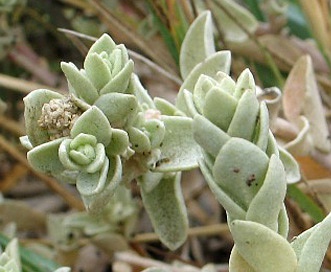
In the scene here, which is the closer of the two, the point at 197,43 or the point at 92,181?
the point at 92,181

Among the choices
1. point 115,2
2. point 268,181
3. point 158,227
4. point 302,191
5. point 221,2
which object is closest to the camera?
point 268,181

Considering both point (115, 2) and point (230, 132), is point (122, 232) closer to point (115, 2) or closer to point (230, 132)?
point (115, 2)

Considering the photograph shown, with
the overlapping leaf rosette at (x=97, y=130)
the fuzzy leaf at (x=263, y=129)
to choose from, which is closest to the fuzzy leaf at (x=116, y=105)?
the overlapping leaf rosette at (x=97, y=130)

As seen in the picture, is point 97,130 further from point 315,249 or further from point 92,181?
point 315,249

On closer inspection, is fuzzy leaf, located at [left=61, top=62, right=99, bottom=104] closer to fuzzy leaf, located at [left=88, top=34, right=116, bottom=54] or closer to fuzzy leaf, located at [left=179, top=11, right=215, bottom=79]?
fuzzy leaf, located at [left=88, top=34, right=116, bottom=54]

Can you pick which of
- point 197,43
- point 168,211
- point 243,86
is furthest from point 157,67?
point 243,86

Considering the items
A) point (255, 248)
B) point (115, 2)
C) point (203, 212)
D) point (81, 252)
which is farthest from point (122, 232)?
point (255, 248)

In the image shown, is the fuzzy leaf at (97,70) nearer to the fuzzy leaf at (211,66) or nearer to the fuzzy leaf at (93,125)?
the fuzzy leaf at (93,125)
